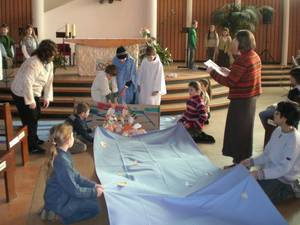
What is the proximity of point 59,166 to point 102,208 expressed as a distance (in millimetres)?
764

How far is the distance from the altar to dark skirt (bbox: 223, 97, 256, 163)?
4857mm

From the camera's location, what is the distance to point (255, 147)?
6699 millimetres

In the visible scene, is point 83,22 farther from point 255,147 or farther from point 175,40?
point 255,147

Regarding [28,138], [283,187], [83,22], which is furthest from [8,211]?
[83,22]

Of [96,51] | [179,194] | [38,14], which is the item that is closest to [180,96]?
[96,51]

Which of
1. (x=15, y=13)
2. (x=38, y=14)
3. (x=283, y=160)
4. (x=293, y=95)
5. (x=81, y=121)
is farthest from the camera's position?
(x=15, y=13)

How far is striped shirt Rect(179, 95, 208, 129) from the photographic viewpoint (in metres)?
6.76

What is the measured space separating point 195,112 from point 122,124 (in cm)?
109

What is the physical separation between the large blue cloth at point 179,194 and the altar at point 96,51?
5.17m

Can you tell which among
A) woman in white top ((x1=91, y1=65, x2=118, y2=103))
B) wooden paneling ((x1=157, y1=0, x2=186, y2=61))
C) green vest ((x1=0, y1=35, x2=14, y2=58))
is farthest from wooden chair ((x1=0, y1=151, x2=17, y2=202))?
wooden paneling ((x1=157, y1=0, x2=186, y2=61))

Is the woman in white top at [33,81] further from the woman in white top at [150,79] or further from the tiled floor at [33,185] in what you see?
the woman in white top at [150,79]

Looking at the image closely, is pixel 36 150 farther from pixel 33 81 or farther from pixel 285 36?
pixel 285 36

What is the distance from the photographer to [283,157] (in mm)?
4301

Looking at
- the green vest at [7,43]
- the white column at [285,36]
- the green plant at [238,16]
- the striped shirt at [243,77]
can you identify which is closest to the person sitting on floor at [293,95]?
the striped shirt at [243,77]
